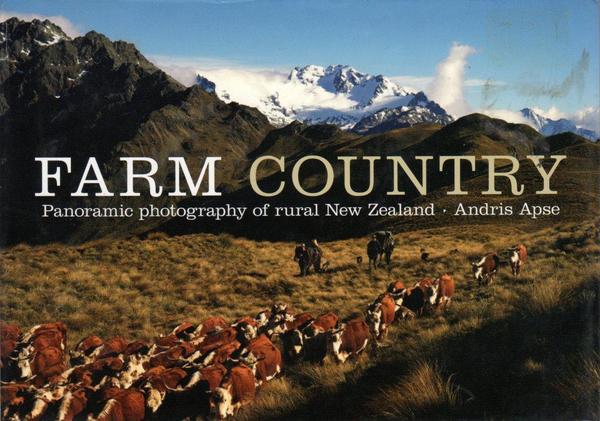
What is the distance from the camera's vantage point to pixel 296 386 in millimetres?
6855

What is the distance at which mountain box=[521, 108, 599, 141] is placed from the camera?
7.15 metres

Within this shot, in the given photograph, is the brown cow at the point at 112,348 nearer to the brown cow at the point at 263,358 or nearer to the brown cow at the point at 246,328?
the brown cow at the point at 246,328

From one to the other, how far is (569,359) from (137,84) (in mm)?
6990

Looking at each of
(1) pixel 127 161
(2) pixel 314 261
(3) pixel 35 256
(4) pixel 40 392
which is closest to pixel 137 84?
(1) pixel 127 161

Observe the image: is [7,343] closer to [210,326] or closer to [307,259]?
[210,326]

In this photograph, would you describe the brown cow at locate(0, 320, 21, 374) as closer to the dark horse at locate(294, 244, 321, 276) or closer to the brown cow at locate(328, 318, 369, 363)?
the dark horse at locate(294, 244, 321, 276)

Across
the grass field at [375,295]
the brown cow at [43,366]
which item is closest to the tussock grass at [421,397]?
the grass field at [375,295]

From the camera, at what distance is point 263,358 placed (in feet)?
22.4

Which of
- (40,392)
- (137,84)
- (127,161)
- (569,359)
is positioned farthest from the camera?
(137,84)

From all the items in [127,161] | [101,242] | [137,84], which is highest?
[137,84]

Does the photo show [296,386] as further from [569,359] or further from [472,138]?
[472,138]

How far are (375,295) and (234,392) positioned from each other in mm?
2335

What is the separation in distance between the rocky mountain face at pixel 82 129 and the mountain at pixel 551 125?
346cm

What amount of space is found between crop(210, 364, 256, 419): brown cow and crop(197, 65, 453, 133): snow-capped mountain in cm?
334
